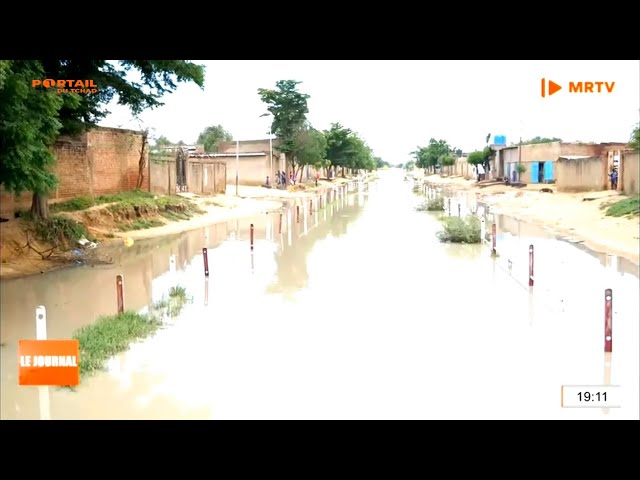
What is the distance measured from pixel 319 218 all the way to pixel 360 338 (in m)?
22.0

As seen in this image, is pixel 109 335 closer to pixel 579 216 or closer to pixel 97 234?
pixel 97 234

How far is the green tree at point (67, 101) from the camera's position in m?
12.6

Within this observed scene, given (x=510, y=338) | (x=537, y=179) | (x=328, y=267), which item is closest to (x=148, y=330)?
(x=510, y=338)

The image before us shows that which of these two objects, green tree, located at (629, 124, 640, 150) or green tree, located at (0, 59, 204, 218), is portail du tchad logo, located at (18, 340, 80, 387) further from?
green tree, located at (629, 124, 640, 150)

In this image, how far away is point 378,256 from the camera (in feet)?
57.4

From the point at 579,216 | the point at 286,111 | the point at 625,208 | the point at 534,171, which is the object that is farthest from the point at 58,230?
the point at 534,171

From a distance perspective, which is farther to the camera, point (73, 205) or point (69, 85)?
point (73, 205)

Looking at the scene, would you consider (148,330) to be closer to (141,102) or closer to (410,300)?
(410,300)

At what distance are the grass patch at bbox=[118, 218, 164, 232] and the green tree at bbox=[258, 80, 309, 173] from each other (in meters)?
23.7

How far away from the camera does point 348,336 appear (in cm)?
912

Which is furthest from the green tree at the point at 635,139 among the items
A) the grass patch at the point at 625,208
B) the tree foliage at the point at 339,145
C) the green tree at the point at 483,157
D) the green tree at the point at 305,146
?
the tree foliage at the point at 339,145

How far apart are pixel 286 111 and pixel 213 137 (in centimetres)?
2039

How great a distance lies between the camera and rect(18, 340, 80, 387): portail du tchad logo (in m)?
6.83

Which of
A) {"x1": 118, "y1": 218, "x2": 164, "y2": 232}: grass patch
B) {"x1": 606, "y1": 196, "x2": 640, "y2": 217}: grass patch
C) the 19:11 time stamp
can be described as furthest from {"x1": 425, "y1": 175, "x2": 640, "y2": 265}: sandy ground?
{"x1": 118, "y1": 218, "x2": 164, "y2": 232}: grass patch
